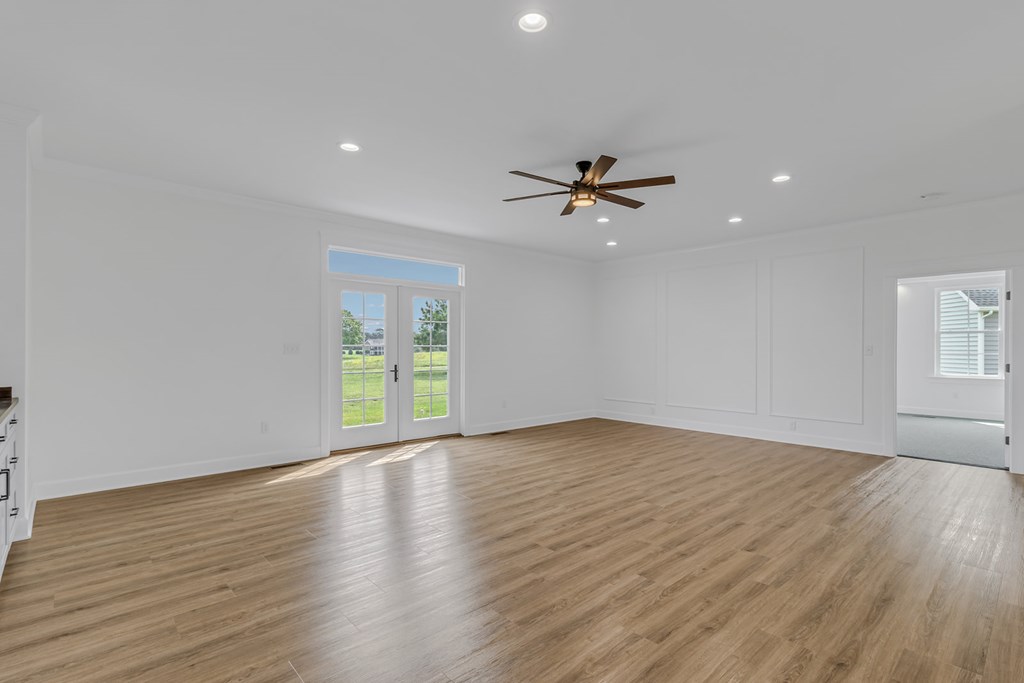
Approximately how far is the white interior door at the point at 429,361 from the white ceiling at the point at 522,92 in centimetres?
197

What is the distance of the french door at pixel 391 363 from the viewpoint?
19.1ft

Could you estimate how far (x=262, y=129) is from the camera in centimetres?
344

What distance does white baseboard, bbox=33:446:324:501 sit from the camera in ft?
13.4

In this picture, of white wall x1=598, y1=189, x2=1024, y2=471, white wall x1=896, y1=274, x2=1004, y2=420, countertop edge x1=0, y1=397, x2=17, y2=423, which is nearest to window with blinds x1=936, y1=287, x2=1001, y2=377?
white wall x1=896, y1=274, x2=1004, y2=420

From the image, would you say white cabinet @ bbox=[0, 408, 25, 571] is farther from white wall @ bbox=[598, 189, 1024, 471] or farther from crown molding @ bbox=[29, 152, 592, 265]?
white wall @ bbox=[598, 189, 1024, 471]

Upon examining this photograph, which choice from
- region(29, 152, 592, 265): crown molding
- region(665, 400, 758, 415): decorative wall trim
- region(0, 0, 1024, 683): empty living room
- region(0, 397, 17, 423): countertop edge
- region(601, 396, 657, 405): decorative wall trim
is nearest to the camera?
region(0, 0, 1024, 683): empty living room

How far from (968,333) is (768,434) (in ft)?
17.6

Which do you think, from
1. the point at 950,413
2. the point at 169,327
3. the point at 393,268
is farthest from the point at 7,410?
the point at 950,413

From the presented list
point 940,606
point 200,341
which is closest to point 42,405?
point 200,341

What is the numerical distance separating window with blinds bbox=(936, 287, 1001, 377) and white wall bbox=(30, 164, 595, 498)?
9.72 m

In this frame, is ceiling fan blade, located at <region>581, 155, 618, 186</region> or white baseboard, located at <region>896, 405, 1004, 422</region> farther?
white baseboard, located at <region>896, 405, 1004, 422</region>

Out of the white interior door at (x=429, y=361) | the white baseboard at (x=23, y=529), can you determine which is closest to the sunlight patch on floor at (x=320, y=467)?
the white interior door at (x=429, y=361)

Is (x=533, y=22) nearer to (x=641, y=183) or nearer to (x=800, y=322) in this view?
(x=641, y=183)

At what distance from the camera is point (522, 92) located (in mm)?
2912
